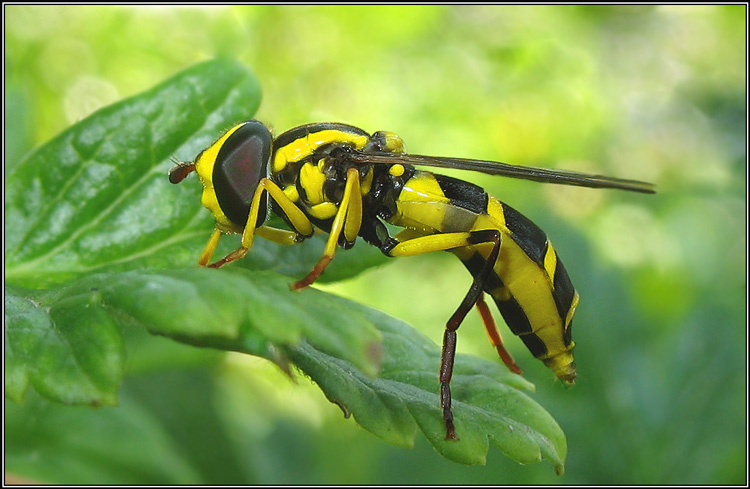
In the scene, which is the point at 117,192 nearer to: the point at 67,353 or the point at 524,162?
the point at 67,353

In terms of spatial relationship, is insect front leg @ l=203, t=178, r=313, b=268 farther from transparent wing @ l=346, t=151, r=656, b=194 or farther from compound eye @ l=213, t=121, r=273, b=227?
transparent wing @ l=346, t=151, r=656, b=194

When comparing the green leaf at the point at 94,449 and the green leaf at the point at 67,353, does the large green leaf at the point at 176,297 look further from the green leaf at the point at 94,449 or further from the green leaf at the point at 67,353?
the green leaf at the point at 94,449

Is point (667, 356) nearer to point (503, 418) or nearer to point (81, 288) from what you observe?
point (503, 418)

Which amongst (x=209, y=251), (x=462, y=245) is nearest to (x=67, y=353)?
(x=209, y=251)

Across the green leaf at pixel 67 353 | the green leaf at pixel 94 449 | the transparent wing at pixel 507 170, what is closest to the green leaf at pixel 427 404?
the green leaf at pixel 67 353

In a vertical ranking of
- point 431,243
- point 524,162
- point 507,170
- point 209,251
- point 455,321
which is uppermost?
point 524,162
